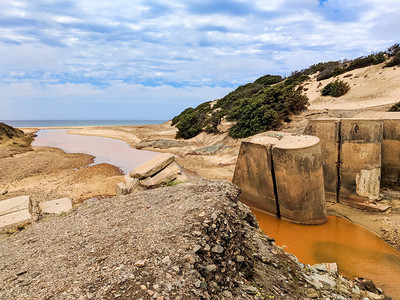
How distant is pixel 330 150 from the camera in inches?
305

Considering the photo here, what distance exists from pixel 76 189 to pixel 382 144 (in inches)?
471

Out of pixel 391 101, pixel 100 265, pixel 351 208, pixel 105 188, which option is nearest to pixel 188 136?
pixel 105 188

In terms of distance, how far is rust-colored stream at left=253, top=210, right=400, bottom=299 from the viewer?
4782 millimetres

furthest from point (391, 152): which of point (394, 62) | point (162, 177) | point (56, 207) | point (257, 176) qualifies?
point (394, 62)

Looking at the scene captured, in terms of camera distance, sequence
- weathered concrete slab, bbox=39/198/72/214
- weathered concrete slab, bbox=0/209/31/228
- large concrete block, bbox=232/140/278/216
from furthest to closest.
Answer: weathered concrete slab, bbox=39/198/72/214
large concrete block, bbox=232/140/278/216
weathered concrete slab, bbox=0/209/31/228

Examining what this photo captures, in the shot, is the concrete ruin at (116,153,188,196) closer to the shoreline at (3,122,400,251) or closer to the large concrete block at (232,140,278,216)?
the shoreline at (3,122,400,251)

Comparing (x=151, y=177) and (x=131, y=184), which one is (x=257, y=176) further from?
(x=131, y=184)

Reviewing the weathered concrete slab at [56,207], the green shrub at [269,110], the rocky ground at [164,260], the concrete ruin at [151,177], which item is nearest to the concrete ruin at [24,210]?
the weathered concrete slab at [56,207]

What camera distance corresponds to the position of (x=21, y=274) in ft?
10.2

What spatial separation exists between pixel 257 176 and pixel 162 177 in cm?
342

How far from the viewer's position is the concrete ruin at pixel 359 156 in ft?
23.5

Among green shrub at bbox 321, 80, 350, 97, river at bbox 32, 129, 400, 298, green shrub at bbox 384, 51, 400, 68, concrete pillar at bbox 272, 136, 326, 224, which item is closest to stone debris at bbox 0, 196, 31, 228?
river at bbox 32, 129, 400, 298

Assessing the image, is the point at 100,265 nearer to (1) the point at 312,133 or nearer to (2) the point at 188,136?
(1) the point at 312,133

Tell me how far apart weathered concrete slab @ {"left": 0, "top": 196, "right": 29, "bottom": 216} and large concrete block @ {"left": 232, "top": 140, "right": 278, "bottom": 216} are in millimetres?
6750
